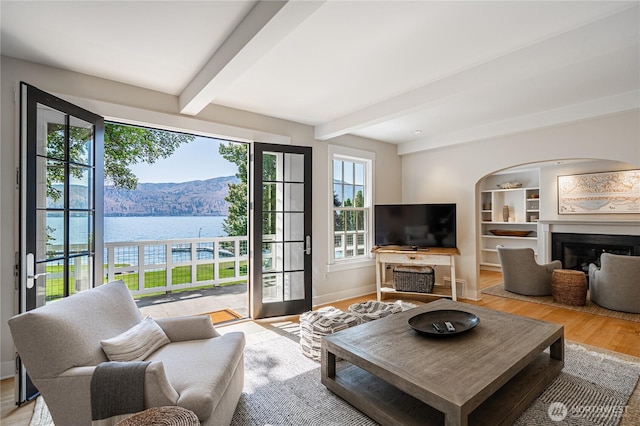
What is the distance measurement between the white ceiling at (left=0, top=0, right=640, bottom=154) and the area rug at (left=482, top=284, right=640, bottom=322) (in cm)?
256

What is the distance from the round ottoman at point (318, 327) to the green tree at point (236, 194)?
476 cm

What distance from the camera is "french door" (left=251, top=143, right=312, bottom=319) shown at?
12.7 ft

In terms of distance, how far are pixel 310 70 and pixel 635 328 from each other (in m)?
4.58

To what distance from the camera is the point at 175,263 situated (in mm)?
5461

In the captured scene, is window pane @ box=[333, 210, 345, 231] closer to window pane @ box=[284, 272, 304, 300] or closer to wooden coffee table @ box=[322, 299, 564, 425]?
window pane @ box=[284, 272, 304, 300]

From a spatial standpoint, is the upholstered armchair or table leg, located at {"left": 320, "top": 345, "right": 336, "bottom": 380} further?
table leg, located at {"left": 320, "top": 345, "right": 336, "bottom": 380}

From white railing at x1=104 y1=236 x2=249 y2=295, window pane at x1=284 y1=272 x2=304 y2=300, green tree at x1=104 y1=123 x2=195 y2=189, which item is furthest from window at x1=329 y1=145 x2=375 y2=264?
green tree at x1=104 y1=123 x2=195 y2=189

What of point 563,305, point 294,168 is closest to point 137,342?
point 294,168

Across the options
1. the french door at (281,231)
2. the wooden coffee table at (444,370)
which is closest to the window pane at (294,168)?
the french door at (281,231)

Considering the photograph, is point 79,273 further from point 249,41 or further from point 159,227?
point 159,227

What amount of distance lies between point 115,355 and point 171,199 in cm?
576

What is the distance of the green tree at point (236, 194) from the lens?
733cm

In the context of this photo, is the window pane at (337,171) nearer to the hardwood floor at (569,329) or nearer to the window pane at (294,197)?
the window pane at (294,197)

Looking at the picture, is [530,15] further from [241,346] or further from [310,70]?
[241,346]
